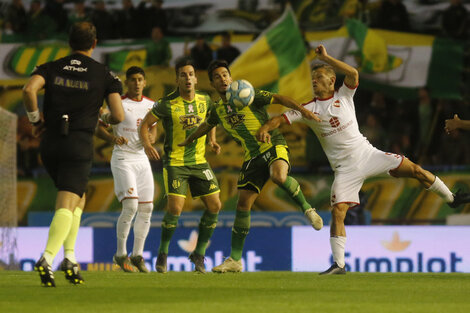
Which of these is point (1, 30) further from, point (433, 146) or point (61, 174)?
point (61, 174)

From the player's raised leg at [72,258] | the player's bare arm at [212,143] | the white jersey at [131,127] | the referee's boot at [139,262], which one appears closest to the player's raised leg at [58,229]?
the player's raised leg at [72,258]

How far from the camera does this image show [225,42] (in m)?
19.7

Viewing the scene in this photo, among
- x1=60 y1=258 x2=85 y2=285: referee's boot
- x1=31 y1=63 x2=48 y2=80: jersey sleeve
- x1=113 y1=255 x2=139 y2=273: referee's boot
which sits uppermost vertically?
x1=31 y1=63 x2=48 y2=80: jersey sleeve

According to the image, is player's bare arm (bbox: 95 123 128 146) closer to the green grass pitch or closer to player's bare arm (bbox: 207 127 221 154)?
player's bare arm (bbox: 207 127 221 154)

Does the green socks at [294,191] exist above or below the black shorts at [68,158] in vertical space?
below

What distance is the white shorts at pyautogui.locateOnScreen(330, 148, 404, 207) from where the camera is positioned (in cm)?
903

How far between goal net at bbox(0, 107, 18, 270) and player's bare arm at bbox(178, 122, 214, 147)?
4.83 m

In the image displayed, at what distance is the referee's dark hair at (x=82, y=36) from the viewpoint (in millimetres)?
7102

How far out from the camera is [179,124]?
980 centimetres

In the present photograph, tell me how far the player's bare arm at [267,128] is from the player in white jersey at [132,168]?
7.58 ft

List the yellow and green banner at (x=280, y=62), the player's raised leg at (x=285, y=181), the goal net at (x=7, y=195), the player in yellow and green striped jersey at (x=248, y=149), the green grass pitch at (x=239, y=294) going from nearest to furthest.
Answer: the green grass pitch at (x=239, y=294) < the player's raised leg at (x=285, y=181) < the player in yellow and green striped jersey at (x=248, y=149) < the goal net at (x=7, y=195) < the yellow and green banner at (x=280, y=62)

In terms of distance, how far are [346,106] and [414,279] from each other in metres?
1.79

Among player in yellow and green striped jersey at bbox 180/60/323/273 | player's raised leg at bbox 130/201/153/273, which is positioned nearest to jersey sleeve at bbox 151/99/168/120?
player in yellow and green striped jersey at bbox 180/60/323/273

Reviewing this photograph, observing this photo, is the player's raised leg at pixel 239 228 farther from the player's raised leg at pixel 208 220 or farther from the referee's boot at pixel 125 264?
the referee's boot at pixel 125 264
